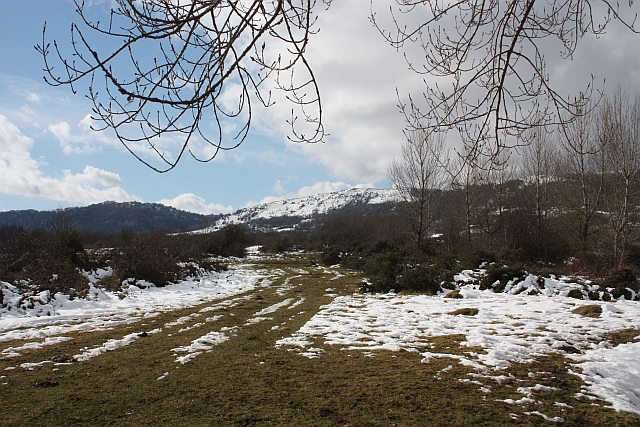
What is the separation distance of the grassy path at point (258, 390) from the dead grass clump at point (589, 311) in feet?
11.0

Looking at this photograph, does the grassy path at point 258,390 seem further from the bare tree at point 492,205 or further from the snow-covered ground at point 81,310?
the bare tree at point 492,205

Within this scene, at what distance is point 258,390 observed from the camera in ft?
10.8

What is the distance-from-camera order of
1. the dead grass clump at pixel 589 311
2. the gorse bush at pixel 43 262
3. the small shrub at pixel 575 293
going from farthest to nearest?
the gorse bush at pixel 43 262 < the small shrub at pixel 575 293 < the dead grass clump at pixel 589 311

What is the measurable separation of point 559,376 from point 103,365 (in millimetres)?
4700

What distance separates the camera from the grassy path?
2.71m

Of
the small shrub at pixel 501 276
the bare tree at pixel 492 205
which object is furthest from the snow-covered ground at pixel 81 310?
the bare tree at pixel 492 205

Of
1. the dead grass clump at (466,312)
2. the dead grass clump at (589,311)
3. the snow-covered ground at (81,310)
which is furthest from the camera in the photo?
the dead grass clump at (466,312)

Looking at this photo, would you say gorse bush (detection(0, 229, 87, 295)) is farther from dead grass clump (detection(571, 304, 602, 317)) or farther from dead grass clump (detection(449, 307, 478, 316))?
dead grass clump (detection(571, 304, 602, 317))

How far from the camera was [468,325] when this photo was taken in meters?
6.20

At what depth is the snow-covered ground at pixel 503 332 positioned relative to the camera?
370 cm

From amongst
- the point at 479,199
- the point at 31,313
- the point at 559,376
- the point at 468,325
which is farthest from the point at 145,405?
the point at 479,199

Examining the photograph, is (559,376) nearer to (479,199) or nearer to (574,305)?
(574,305)

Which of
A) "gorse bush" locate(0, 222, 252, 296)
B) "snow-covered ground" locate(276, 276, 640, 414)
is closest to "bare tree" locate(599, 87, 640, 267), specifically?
"snow-covered ground" locate(276, 276, 640, 414)

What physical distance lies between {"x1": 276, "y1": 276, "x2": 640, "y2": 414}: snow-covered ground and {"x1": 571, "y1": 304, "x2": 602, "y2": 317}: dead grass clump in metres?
0.10
